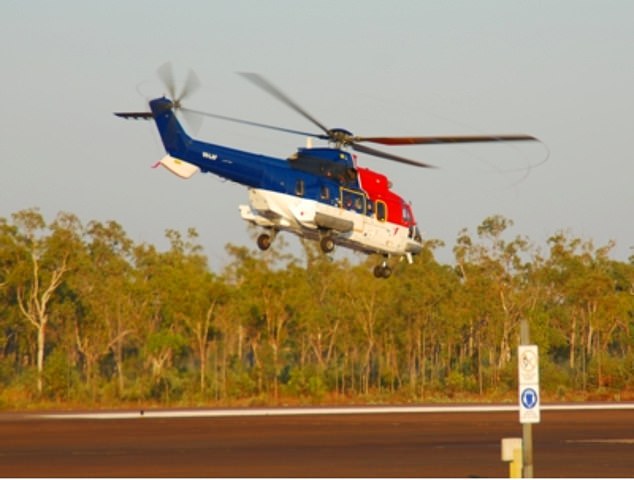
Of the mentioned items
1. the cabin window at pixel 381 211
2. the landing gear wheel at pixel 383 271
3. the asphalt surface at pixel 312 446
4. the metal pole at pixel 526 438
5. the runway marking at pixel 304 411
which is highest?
the cabin window at pixel 381 211

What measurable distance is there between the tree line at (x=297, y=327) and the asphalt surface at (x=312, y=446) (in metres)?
24.0

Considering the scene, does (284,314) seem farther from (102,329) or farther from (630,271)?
(630,271)

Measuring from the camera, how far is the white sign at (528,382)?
22000 mm

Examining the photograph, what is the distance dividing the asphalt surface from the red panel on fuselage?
7005 mm

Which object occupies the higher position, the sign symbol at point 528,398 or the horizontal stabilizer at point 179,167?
the horizontal stabilizer at point 179,167

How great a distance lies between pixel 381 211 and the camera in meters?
45.3

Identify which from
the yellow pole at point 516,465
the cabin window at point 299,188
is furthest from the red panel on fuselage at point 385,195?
the yellow pole at point 516,465

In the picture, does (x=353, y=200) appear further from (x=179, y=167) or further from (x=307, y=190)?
(x=179, y=167)

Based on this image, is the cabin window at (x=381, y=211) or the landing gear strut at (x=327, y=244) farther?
the cabin window at (x=381, y=211)

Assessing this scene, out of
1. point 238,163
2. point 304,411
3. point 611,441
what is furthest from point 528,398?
point 304,411

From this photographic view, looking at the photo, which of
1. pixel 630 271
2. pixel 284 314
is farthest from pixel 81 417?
pixel 630 271

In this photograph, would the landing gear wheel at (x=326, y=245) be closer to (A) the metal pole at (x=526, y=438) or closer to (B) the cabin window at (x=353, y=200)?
(B) the cabin window at (x=353, y=200)

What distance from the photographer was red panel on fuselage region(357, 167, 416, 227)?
147 feet

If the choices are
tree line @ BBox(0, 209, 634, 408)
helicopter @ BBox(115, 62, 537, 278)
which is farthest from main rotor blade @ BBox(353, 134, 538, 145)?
tree line @ BBox(0, 209, 634, 408)
